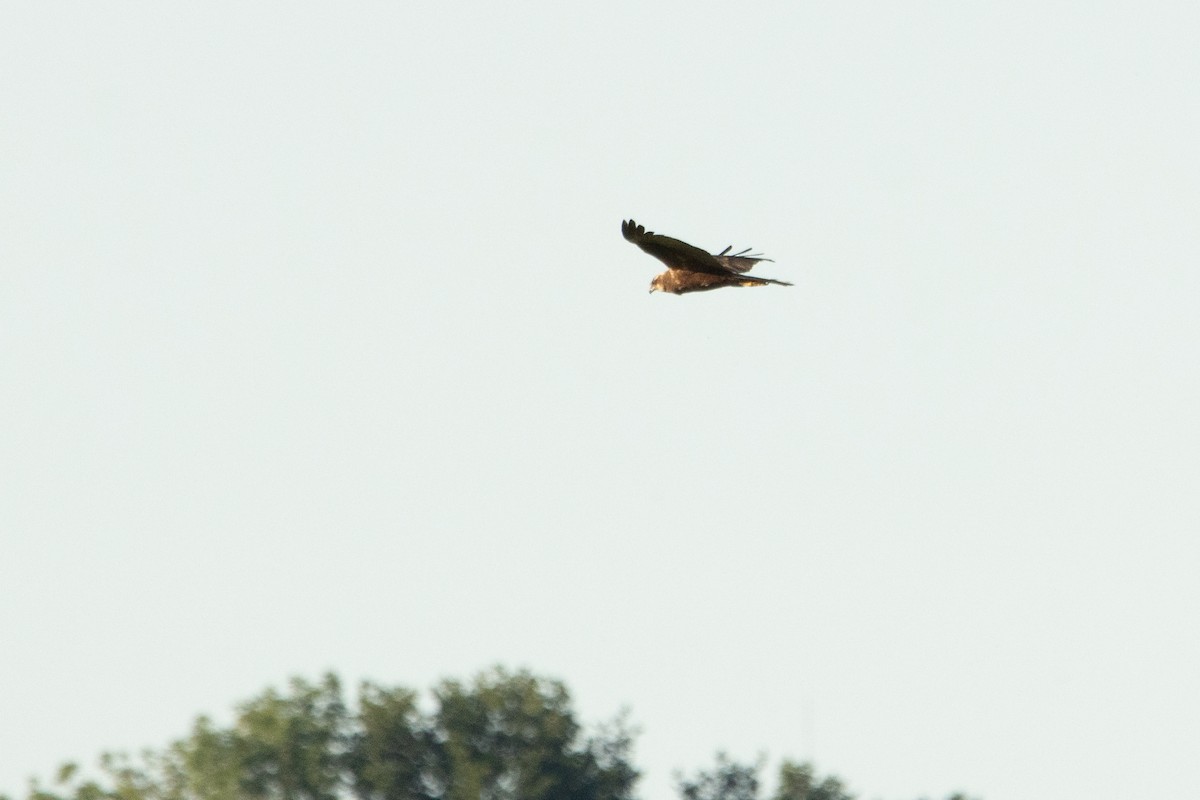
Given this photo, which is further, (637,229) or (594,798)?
(594,798)

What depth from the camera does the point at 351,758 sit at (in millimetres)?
78688

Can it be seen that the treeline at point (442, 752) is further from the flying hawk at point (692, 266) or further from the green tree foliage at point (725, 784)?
the flying hawk at point (692, 266)

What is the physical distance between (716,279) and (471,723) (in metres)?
52.0

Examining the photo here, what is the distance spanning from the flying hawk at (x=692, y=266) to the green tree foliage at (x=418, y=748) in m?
49.7

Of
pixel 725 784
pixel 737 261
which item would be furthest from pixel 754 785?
pixel 737 261

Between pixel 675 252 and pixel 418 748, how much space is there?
176 ft

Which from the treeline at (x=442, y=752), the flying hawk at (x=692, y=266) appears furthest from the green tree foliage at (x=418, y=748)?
the flying hawk at (x=692, y=266)

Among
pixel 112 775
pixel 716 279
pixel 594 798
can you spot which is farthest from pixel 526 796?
pixel 716 279

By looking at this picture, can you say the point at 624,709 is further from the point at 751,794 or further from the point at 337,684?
the point at 337,684

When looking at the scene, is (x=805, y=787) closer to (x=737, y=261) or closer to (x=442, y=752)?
(x=442, y=752)

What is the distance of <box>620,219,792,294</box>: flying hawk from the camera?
89.1 ft

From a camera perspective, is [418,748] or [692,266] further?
[418,748]

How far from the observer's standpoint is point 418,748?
78.6 meters

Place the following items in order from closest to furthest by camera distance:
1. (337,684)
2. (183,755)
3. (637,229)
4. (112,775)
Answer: (637,229) < (112,775) < (183,755) < (337,684)
